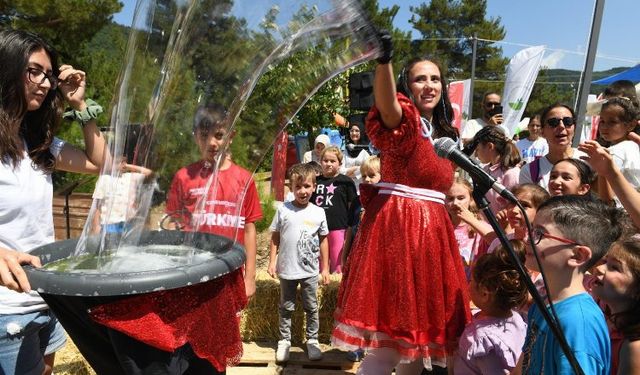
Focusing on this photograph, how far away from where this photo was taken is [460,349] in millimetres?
2359

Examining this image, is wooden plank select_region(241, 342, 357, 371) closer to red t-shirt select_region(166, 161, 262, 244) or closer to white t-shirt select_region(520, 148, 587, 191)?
white t-shirt select_region(520, 148, 587, 191)

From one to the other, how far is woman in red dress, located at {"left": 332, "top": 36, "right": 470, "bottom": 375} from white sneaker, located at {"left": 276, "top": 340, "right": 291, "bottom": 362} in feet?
5.06

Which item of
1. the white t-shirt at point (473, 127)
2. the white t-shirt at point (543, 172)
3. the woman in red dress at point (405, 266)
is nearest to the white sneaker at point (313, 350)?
A: the woman in red dress at point (405, 266)

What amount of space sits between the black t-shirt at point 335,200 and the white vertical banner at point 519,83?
4705 millimetres

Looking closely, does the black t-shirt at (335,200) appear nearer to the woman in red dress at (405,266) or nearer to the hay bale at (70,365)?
the hay bale at (70,365)

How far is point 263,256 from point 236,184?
5115 millimetres

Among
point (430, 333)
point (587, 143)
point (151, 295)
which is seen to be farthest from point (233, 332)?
point (587, 143)

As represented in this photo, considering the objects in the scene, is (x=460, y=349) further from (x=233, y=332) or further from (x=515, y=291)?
(x=233, y=332)

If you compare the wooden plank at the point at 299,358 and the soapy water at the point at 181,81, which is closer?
the soapy water at the point at 181,81

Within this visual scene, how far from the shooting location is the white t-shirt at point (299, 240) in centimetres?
391

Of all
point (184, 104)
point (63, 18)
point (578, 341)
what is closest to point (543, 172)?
point (578, 341)

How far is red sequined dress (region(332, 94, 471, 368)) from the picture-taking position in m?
2.24

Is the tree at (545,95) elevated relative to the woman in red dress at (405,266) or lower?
elevated

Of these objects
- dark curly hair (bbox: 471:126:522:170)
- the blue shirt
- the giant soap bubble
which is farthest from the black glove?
dark curly hair (bbox: 471:126:522:170)
